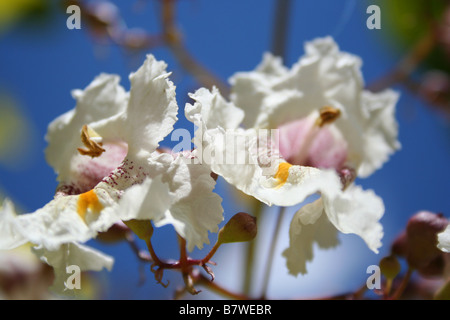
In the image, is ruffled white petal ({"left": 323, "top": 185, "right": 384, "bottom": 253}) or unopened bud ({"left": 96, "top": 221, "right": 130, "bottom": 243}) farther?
unopened bud ({"left": 96, "top": 221, "right": 130, "bottom": 243})

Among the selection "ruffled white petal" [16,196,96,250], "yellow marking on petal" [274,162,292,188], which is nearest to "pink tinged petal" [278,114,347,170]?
"yellow marking on petal" [274,162,292,188]

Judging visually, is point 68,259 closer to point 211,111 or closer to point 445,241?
point 211,111

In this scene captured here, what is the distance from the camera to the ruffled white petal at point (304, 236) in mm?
704

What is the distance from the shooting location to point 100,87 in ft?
2.67

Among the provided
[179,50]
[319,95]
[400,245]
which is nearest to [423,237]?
[400,245]

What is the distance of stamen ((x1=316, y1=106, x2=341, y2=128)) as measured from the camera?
83cm

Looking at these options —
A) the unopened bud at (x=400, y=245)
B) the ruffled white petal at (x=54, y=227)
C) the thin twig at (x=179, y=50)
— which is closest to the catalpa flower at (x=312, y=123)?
the unopened bud at (x=400, y=245)

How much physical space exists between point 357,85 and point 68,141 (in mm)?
469

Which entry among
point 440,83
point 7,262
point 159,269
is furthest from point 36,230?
point 440,83

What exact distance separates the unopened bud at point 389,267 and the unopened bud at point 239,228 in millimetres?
211

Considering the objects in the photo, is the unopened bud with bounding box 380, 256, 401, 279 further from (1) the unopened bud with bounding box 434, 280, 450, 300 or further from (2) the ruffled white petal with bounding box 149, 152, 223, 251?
(2) the ruffled white petal with bounding box 149, 152, 223, 251

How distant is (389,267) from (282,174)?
20cm

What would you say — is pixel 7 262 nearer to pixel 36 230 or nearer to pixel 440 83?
pixel 36 230

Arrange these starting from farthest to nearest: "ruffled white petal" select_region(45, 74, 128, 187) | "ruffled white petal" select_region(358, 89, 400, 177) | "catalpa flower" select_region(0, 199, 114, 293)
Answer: "ruffled white petal" select_region(358, 89, 400, 177) → "ruffled white petal" select_region(45, 74, 128, 187) → "catalpa flower" select_region(0, 199, 114, 293)
